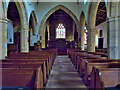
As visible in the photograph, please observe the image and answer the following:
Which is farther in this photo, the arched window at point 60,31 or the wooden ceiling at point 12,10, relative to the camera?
the arched window at point 60,31

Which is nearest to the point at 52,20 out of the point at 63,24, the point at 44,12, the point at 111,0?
the point at 63,24

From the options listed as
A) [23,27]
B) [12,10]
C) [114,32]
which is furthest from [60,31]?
[114,32]

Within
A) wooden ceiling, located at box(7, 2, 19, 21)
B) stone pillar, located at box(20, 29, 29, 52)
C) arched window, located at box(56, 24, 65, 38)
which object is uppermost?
wooden ceiling, located at box(7, 2, 19, 21)

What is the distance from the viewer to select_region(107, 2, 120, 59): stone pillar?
5919mm

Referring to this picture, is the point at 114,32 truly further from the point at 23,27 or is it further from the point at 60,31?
the point at 60,31

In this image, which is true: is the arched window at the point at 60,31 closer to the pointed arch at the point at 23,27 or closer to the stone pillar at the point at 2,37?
the pointed arch at the point at 23,27

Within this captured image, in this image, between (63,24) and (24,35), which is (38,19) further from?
(63,24)

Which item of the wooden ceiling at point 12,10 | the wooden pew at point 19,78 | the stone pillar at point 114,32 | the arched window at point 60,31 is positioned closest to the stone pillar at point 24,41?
the wooden ceiling at point 12,10

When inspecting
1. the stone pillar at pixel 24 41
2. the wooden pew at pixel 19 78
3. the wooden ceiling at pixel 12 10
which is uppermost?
the wooden ceiling at pixel 12 10

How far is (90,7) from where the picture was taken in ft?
35.6

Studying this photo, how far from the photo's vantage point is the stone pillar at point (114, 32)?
233 inches

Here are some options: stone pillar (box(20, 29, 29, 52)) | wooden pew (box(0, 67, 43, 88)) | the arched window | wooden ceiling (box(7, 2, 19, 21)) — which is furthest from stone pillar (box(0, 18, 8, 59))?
the arched window

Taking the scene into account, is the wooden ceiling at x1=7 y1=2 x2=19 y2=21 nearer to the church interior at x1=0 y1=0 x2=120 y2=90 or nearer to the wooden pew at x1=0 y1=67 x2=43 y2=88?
the church interior at x1=0 y1=0 x2=120 y2=90

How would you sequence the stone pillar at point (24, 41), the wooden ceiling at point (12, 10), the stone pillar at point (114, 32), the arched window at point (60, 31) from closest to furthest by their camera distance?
1. the stone pillar at point (114, 32)
2. the stone pillar at point (24, 41)
3. the wooden ceiling at point (12, 10)
4. the arched window at point (60, 31)
